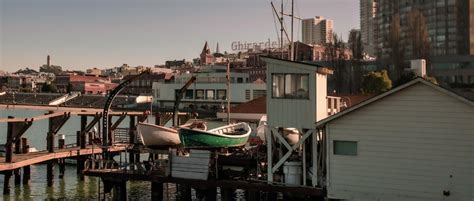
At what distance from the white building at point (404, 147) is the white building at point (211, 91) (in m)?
79.2

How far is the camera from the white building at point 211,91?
104188 millimetres

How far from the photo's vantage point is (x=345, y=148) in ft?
66.9

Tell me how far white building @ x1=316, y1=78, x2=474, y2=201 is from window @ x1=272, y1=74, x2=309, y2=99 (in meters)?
1.42

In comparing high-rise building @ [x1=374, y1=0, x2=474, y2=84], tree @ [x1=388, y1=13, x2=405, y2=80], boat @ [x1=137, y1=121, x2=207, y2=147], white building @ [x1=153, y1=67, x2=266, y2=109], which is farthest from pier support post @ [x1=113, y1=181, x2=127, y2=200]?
high-rise building @ [x1=374, y1=0, x2=474, y2=84]

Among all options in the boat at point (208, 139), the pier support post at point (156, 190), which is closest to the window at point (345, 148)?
the boat at point (208, 139)

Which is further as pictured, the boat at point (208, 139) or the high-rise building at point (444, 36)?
the high-rise building at point (444, 36)

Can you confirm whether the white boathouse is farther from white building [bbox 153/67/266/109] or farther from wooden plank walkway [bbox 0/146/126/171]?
Answer: white building [bbox 153/67/266/109]

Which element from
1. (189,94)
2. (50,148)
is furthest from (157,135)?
(189,94)

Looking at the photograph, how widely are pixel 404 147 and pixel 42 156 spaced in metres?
20.0

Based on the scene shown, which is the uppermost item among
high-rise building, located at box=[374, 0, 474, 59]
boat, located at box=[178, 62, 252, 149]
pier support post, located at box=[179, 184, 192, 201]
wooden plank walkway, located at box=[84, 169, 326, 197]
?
high-rise building, located at box=[374, 0, 474, 59]

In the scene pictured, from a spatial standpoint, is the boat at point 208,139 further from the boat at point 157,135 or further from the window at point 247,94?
the window at point 247,94

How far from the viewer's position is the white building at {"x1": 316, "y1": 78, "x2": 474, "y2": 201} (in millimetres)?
18469

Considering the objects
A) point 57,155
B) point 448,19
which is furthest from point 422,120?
point 448,19

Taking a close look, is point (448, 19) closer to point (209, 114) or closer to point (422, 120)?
point (209, 114)
